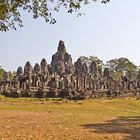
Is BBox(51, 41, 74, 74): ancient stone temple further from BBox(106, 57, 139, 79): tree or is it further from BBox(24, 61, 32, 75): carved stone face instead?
BBox(106, 57, 139, 79): tree

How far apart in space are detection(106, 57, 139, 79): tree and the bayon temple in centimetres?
3781

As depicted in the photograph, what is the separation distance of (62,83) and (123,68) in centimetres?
7143

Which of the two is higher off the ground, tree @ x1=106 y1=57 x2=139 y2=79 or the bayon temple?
tree @ x1=106 y1=57 x2=139 y2=79

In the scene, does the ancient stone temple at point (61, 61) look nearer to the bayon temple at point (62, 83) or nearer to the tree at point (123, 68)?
the bayon temple at point (62, 83)

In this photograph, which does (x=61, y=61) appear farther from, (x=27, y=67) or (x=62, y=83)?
(x=62, y=83)

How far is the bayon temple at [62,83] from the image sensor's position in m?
57.5

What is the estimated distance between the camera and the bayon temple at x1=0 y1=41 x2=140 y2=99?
57469 millimetres

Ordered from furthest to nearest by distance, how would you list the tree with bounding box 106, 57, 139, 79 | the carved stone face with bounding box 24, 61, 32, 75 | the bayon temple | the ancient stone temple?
the tree with bounding box 106, 57, 139, 79
the ancient stone temple
the carved stone face with bounding box 24, 61, 32, 75
the bayon temple

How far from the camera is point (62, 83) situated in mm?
65750

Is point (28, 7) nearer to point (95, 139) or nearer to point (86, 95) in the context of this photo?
point (95, 139)

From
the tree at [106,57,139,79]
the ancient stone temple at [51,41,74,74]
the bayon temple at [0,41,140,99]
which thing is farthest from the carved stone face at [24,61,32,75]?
the tree at [106,57,139,79]

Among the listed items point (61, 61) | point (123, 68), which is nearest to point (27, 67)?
point (61, 61)

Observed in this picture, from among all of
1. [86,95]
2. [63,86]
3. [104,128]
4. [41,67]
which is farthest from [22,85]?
[104,128]

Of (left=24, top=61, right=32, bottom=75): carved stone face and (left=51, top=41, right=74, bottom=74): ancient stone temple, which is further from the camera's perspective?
(left=51, top=41, right=74, bottom=74): ancient stone temple
